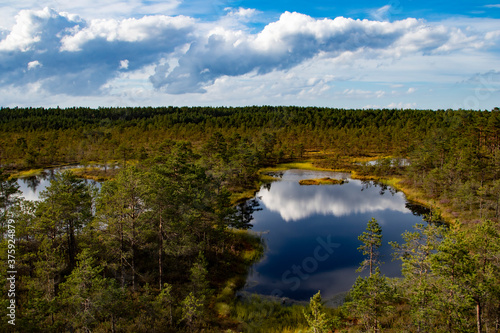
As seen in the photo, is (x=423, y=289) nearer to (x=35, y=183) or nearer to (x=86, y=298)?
(x=86, y=298)

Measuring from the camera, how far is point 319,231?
48.5m

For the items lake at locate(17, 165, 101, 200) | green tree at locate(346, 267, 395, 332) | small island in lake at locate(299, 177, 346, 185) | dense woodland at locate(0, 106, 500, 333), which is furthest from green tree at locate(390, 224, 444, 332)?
lake at locate(17, 165, 101, 200)

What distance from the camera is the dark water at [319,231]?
34.0m

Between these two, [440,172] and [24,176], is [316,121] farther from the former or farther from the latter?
[24,176]

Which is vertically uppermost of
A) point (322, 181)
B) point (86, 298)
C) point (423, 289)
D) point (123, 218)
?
point (123, 218)

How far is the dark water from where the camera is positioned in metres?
34.0

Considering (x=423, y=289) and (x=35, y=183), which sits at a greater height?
(x=423, y=289)

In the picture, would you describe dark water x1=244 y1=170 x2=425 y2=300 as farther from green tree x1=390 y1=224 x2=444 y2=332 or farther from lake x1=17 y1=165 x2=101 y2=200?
lake x1=17 y1=165 x2=101 y2=200

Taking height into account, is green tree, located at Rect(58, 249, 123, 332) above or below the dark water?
above

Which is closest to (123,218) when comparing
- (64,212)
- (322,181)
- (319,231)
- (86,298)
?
(64,212)

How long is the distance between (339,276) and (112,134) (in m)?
127

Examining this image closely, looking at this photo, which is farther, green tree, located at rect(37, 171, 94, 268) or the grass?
the grass

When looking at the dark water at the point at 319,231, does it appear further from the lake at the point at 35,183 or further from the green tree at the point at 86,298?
the lake at the point at 35,183

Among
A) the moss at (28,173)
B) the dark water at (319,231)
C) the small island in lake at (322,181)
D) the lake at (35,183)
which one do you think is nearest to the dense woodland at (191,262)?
the dark water at (319,231)
